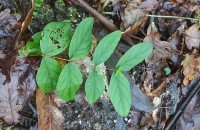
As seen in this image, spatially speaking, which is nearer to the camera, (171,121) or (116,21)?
(116,21)

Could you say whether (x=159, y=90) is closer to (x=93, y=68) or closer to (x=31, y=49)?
(x=93, y=68)

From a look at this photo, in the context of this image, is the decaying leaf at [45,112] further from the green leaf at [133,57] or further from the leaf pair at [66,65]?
the green leaf at [133,57]

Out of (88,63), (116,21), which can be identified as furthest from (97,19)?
(88,63)

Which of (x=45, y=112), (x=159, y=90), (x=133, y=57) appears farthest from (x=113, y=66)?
(x=45, y=112)

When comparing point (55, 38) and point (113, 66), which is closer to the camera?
point (55, 38)

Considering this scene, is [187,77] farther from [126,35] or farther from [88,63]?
[88,63]

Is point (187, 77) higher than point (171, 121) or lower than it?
higher

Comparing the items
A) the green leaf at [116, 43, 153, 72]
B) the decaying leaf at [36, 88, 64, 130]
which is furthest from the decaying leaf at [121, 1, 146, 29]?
the decaying leaf at [36, 88, 64, 130]
